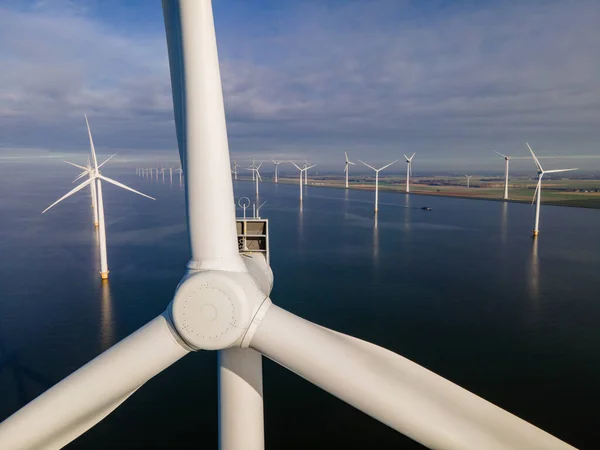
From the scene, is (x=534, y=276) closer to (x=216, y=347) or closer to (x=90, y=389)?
(x=216, y=347)

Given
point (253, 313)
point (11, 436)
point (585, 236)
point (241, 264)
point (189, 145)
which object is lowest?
point (585, 236)

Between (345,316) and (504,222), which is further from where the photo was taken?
(504,222)

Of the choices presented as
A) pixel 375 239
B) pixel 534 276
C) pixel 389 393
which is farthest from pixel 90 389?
pixel 375 239

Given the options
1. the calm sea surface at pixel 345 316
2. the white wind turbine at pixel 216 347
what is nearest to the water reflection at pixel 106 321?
the calm sea surface at pixel 345 316

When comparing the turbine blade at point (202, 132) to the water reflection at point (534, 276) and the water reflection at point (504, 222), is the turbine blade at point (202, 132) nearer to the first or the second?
the water reflection at point (534, 276)

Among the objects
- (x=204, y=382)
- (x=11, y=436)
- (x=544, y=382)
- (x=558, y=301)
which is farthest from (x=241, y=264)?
(x=558, y=301)

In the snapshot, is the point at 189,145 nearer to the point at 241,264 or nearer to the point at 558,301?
the point at 241,264
